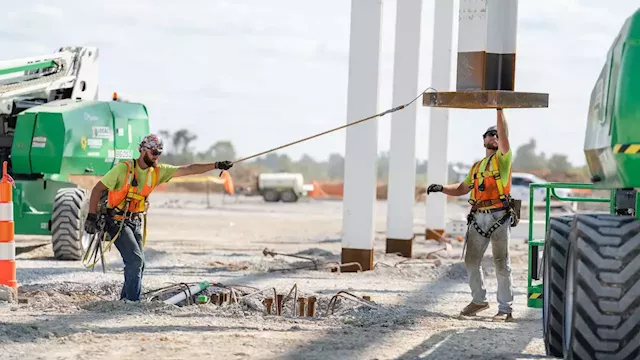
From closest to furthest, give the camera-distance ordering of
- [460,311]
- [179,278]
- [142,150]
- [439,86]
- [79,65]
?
[142,150], [460,311], [179,278], [79,65], [439,86]

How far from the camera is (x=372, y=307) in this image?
1155 centimetres

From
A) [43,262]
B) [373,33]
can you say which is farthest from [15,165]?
[373,33]

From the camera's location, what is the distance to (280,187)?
54.1 m

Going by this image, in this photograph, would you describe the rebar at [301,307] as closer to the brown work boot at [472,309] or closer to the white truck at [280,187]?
the brown work boot at [472,309]

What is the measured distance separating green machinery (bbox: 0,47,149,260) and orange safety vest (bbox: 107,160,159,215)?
6.10m

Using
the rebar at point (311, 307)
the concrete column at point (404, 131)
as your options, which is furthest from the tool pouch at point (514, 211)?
the concrete column at point (404, 131)

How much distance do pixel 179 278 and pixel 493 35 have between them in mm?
5477

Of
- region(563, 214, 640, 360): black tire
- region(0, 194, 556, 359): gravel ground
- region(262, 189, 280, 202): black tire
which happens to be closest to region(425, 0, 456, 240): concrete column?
region(0, 194, 556, 359): gravel ground

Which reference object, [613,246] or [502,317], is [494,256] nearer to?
[502,317]

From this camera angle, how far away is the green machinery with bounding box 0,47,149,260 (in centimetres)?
1778

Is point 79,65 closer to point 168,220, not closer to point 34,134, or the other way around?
point 34,134

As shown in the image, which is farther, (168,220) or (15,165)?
(168,220)

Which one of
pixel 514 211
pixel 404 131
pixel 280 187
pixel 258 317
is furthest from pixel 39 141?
pixel 280 187

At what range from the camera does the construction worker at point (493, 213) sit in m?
11.7
